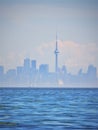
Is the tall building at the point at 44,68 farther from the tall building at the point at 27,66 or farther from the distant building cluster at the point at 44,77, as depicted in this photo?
the tall building at the point at 27,66

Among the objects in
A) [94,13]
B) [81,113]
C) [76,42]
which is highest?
[94,13]

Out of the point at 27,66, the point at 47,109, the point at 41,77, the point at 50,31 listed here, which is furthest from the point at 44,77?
the point at 50,31

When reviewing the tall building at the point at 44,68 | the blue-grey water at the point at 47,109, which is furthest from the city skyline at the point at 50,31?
the blue-grey water at the point at 47,109

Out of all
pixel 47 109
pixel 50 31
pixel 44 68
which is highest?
pixel 50 31

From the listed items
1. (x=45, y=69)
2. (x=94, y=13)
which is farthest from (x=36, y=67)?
(x=94, y=13)

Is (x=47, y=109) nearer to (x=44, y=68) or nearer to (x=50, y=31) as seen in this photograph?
(x=44, y=68)

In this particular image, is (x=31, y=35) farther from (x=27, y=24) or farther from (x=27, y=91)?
(x=27, y=91)

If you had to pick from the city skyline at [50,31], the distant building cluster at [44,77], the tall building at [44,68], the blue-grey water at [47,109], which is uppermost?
the city skyline at [50,31]
